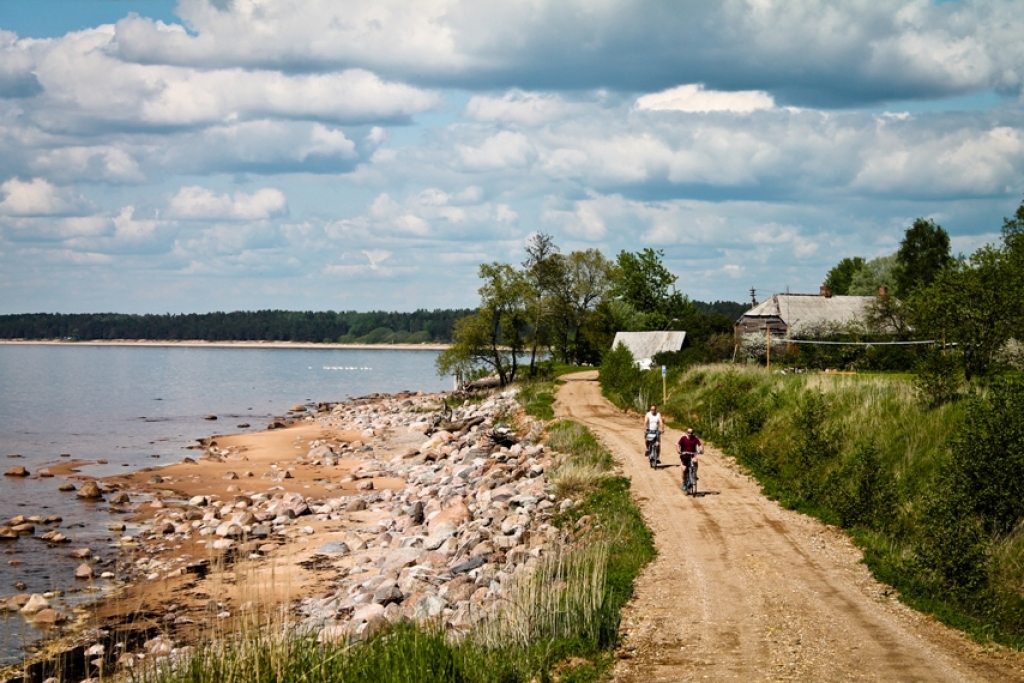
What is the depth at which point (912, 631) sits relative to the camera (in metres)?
13.0

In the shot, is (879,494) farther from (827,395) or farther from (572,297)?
(572,297)

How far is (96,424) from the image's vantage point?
60.8 m

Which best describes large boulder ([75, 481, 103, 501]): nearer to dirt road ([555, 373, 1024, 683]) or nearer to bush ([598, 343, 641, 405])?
dirt road ([555, 373, 1024, 683])

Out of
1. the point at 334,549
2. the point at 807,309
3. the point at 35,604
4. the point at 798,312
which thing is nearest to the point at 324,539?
the point at 334,549

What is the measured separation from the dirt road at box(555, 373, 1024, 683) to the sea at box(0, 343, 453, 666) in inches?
318

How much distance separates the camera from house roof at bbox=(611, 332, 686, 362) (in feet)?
234

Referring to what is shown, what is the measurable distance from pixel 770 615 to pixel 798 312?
56.3m

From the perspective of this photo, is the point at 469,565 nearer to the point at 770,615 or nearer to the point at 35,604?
the point at 770,615

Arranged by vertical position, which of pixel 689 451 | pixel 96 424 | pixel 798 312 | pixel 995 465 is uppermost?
pixel 798 312

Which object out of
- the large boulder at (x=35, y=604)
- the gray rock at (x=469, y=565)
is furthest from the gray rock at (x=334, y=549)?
the large boulder at (x=35, y=604)

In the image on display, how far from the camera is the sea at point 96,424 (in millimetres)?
22234

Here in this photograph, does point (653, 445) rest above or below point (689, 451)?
below

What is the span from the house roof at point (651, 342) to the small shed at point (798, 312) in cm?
465

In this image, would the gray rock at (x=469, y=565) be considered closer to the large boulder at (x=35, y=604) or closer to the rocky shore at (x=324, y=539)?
the rocky shore at (x=324, y=539)
